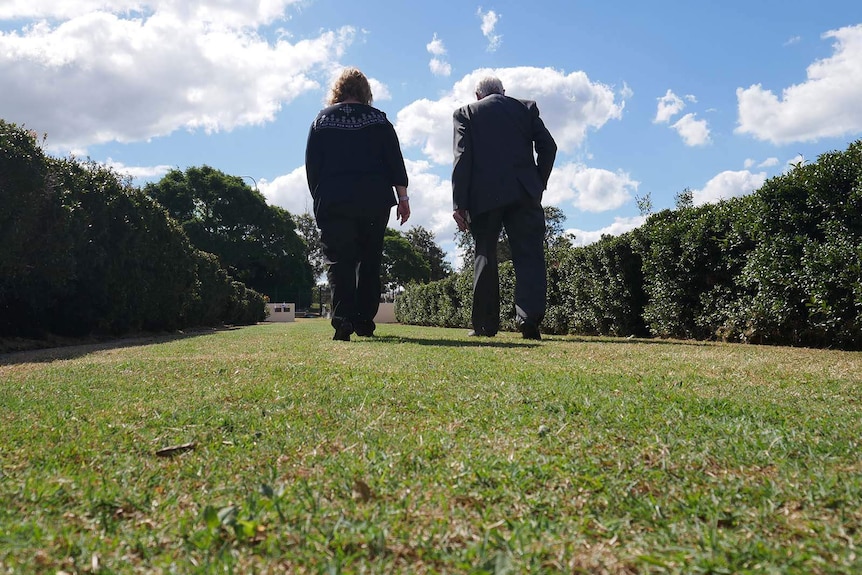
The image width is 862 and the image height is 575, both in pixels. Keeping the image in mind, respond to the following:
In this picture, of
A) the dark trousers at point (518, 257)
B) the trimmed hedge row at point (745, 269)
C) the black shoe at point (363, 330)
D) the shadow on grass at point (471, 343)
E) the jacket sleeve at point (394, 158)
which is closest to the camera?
the shadow on grass at point (471, 343)

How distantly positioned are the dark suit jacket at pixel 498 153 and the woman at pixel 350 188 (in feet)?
2.30

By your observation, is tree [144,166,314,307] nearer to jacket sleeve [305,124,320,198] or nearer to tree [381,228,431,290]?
tree [381,228,431,290]

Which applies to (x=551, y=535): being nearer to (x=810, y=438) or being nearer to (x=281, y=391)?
(x=810, y=438)

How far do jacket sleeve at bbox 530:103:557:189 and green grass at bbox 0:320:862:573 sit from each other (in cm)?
410

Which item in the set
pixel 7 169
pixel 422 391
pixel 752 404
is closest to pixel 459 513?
pixel 422 391

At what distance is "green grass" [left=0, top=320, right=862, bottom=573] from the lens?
1.22 m

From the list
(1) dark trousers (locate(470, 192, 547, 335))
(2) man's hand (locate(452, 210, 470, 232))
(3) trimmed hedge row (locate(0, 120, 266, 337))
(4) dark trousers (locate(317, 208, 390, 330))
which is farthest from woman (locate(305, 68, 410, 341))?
(3) trimmed hedge row (locate(0, 120, 266, 337))

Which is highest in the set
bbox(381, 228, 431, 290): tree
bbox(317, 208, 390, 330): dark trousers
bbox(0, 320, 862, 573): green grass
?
bbox(381, 228, 431, 290): tree

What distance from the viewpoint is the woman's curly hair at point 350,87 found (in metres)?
6.90

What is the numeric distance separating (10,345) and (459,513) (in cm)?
1043

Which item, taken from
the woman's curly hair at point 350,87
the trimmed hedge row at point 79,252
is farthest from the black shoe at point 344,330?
the trimmed hedge row at point 79,252

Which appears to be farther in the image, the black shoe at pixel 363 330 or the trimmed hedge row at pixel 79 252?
the trimmed hedge row at pixel 79 252

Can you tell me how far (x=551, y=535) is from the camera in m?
1.30

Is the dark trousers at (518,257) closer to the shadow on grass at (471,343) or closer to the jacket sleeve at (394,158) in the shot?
the shadow on grass at (471,343)
